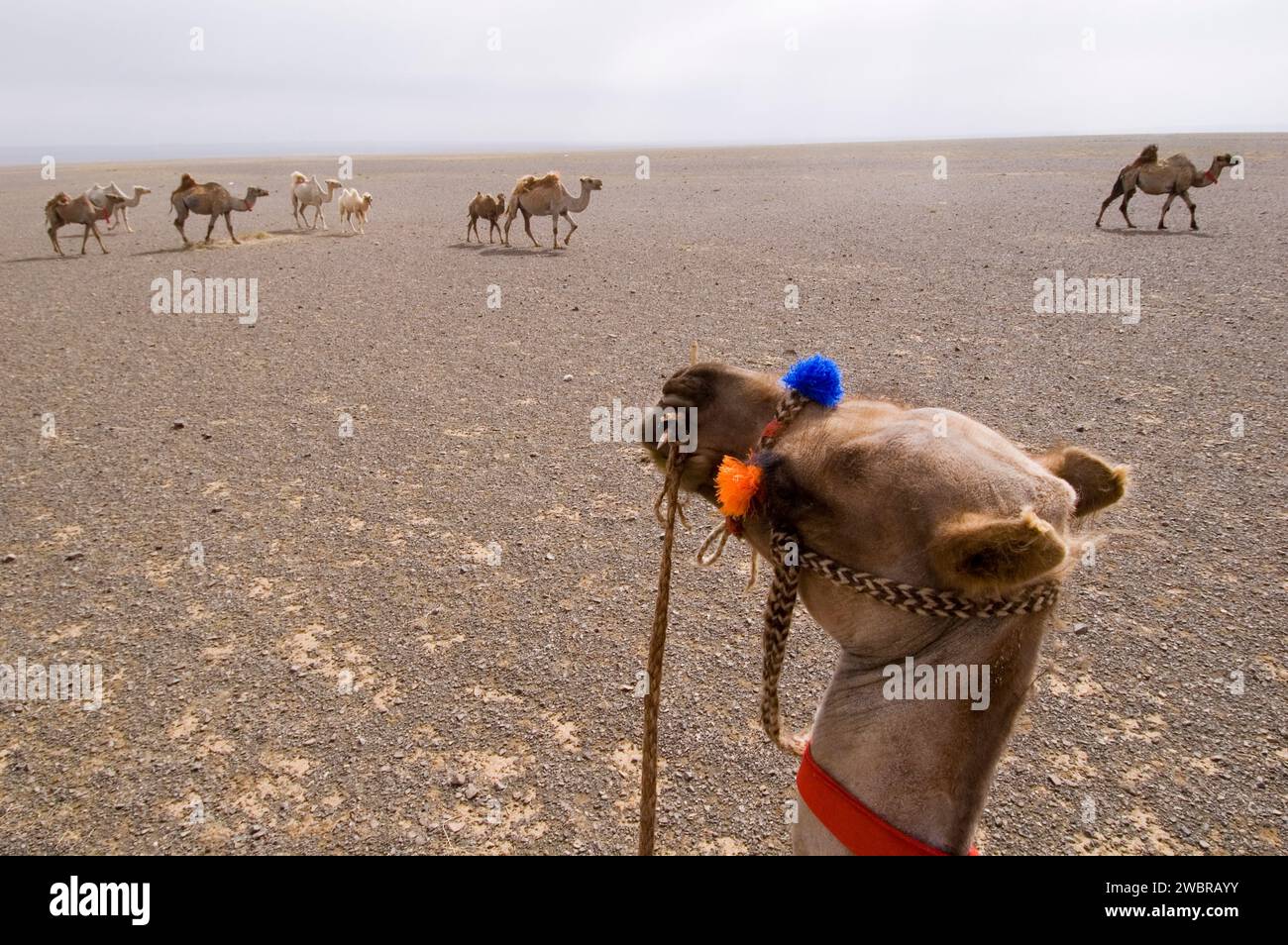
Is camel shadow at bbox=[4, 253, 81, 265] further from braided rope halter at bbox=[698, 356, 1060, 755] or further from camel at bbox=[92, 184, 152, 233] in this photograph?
braided rope halter at bbox=[698, 356, 1060, 755]

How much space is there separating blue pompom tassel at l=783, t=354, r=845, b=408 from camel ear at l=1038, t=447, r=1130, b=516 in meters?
0.51

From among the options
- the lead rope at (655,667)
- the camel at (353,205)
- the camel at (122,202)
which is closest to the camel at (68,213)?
the camel at (122,202)

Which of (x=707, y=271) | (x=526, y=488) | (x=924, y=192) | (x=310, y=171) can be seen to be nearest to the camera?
(x=526, y=488)

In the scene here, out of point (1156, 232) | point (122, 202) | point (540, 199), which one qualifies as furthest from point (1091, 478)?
point (122, 202)

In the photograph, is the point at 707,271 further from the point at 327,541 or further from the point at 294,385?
the point at 327,541

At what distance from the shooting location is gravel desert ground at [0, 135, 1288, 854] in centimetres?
364

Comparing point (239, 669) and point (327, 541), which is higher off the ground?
point (327, 541)

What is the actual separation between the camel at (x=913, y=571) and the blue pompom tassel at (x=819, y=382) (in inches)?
1.8

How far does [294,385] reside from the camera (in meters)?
9.64

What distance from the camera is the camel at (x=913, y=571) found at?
4.69 ft

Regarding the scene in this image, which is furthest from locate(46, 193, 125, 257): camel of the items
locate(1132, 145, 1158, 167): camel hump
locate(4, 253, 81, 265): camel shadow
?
locate(1132, 145, 1158, 167): camel hump

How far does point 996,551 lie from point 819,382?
610mm
